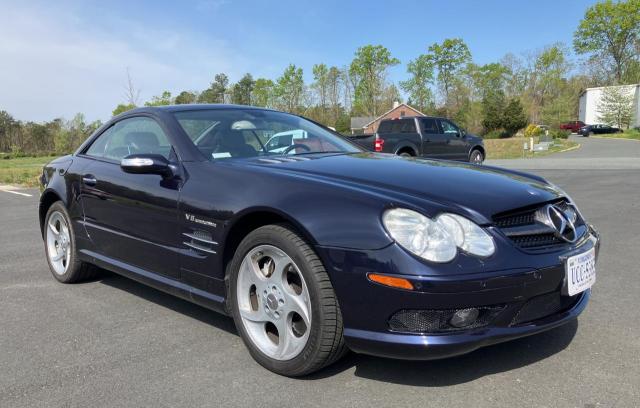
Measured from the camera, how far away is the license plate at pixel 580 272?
8.29 ft

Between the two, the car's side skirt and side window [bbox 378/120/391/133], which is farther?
side window [bbox 378/120/391/133]

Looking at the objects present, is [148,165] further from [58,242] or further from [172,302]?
[58,242]

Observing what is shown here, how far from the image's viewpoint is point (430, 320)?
2299 millimetres

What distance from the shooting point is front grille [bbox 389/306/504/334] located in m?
2.28

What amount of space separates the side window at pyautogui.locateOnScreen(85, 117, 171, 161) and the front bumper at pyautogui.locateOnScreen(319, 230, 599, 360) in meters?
1.70

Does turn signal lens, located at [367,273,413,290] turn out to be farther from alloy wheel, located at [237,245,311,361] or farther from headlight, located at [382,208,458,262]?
alloy wheel, located at [237,245,311,361]

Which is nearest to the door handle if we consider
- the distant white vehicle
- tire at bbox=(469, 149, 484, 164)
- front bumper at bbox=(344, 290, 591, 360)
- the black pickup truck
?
the distant white vehicle

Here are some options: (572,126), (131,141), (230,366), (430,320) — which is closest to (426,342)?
(430,320)

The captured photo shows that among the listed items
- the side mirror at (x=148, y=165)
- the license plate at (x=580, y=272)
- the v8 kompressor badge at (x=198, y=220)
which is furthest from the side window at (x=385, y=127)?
the license plate at (x=580, y=272)

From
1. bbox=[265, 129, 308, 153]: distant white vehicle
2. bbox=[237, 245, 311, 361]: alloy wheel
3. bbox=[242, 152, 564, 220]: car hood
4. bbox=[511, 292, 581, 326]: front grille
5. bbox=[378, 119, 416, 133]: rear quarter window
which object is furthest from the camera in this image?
bbox=[378, 119, 416, 133]: rear quarter window

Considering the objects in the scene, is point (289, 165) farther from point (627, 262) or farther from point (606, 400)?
point (627, 262)

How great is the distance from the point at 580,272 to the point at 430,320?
860 millimetres

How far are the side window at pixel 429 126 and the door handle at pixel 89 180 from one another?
521 inches

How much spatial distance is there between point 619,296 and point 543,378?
1.60m
